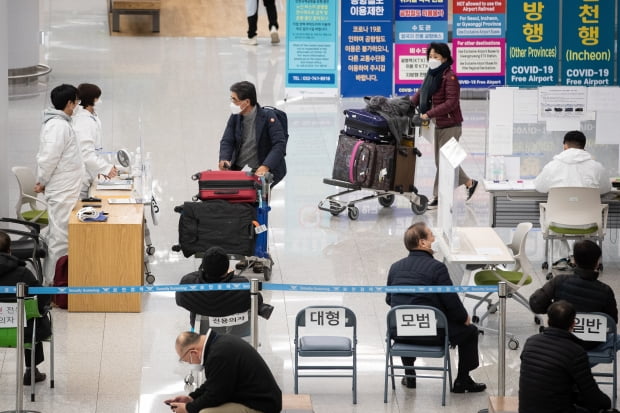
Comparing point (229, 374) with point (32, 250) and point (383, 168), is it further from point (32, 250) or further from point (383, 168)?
point (383, 168)

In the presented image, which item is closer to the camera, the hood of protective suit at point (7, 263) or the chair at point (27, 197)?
the hood of protective suit at point (7, 263)

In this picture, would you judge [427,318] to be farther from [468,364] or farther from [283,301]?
[283,301]

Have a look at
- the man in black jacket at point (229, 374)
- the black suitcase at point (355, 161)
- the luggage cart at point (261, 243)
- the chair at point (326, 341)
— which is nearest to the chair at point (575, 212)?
the black suitcase at point (355, 161)

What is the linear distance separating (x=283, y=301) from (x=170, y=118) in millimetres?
6628

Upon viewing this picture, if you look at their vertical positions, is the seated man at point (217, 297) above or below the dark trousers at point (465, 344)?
above

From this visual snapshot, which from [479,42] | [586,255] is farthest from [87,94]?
[479,42]

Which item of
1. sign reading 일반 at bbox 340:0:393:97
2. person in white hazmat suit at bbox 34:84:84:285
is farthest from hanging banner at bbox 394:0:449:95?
person in white hazmat suit at bbox 34:84:84:285

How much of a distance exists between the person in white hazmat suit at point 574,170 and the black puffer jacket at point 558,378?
13.9 feet

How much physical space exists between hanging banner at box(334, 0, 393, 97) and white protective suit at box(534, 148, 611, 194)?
22.5 ft

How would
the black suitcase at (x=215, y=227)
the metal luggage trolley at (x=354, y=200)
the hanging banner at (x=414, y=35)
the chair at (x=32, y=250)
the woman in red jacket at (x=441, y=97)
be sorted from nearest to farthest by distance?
the chair at (x=32, y=250), the black suitcase at (x=215, y=227), the metal luggage trolley at (x=354, y=200), the woman in red jacket at (x=441, y=97), the hanging banner at (x=414, y=35)

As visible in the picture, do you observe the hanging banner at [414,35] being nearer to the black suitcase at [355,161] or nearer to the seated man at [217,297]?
the black suitcase at [355,161]

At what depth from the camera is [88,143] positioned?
11.9m

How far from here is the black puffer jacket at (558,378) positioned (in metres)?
7.68

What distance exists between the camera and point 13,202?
13.5 m
